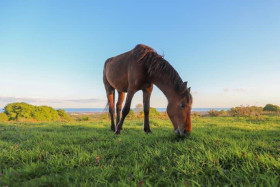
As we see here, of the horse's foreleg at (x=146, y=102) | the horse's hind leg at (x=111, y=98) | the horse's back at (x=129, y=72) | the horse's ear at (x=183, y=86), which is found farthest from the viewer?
the horse's hind leg at (x=111, y=98)

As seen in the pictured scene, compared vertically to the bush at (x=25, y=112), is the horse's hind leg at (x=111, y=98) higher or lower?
higher

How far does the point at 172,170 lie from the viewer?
5.64 feet

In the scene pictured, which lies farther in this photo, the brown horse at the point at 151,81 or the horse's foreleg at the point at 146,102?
the horse's foreleg at the point at 146,102

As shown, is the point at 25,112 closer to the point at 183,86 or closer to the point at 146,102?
the point at 146,102

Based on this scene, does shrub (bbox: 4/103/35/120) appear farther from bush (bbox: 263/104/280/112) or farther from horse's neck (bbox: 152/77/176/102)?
bush (bbox: 263/104/280/112)

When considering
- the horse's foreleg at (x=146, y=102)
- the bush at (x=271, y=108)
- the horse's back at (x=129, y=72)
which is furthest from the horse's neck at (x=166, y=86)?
the bush at (x=271, y=108)

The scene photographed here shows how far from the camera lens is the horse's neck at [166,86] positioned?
3585 mm

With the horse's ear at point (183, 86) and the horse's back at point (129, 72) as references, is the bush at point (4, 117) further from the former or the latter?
the horse's ear at point (183, 86)

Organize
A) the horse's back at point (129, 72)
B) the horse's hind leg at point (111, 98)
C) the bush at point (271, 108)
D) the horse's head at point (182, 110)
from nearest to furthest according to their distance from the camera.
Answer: the horse's head at point (182, 110) < the horse's back at point (129, 72) < the horse's hind leg at point (111, 98) < the bush at point (271, 108)

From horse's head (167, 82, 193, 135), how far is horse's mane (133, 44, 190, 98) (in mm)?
117

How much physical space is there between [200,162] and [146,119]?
2828mm

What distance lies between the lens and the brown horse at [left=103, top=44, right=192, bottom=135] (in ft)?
10.8

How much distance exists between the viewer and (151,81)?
13.7 ft

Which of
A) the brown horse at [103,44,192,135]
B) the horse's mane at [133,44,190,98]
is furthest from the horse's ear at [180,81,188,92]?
the horse's mane at [133,44,190,98]
